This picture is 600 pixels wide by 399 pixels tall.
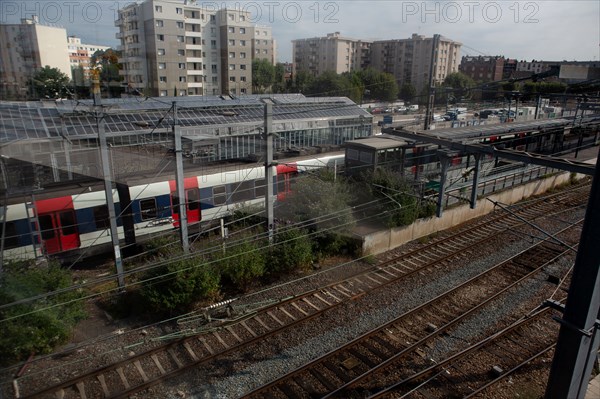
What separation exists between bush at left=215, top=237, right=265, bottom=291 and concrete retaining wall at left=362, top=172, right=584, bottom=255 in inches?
79.3

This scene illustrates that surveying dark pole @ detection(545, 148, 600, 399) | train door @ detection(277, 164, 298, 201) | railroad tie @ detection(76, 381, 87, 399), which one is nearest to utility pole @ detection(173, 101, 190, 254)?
railroad tie @ detection(76, 381, 87, 399)

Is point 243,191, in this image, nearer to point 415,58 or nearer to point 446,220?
point 446,220

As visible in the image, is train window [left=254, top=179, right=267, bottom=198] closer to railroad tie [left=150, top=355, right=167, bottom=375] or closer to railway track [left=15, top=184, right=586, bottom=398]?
railway track [left=15, top=184, right=586, bottom=398]

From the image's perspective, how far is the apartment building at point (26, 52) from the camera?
8.30 ft

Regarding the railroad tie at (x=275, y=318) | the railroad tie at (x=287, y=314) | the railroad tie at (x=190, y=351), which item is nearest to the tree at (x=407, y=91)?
the railroad tie at (x=287, y=314)

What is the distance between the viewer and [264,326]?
15.5ft

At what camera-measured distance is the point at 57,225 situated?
586 cm

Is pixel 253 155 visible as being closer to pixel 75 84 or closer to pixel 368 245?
pixel 368 245

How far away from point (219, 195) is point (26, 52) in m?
4.69

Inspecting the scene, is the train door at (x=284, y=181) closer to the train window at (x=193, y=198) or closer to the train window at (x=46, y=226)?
the train window at (x=193, y=198)

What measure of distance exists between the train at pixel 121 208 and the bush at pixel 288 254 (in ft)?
3.74

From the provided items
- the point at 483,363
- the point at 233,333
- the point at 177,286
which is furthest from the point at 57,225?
the point at 483,363

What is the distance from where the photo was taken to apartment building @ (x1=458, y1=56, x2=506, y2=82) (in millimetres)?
11445

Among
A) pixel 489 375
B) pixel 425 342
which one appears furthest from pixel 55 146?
pixel 489 375
